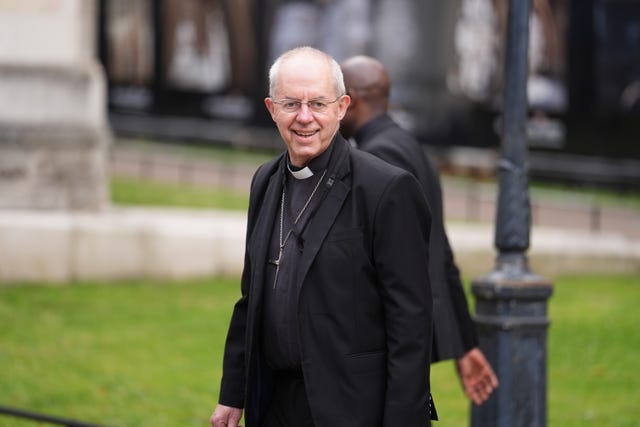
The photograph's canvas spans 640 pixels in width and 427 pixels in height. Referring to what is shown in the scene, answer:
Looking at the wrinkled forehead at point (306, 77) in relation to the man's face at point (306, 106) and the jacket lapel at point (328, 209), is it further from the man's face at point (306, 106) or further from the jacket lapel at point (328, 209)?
the jacket lapel at point (328, 209)

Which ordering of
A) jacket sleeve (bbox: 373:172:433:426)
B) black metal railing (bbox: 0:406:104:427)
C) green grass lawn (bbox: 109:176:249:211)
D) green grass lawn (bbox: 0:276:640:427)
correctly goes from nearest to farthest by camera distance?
jacket sleeve (bbox: 373:172:433:426) → black metal railing (bbox: 0:406:104:427) → green grass lawn (bbox: 0:276:640:427) → green grass lawn (bbox: 109:176:249:211)

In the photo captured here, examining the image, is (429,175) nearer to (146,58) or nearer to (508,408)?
(508,408)

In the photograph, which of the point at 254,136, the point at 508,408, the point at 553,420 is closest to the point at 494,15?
the point at 254,136

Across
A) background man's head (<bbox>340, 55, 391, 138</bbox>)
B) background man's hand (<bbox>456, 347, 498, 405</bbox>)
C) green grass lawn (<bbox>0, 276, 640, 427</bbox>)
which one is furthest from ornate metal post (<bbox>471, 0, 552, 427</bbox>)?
green grass lawn (<bbox>0, 276, 640, 427</bbox>)

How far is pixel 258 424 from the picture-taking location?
13.8 feet

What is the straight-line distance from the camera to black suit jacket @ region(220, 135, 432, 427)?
3.93 metres

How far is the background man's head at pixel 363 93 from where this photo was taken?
5.98 meters

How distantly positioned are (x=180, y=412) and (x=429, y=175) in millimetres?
2975

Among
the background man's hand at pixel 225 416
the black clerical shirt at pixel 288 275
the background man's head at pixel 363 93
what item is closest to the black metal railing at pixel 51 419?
the background man's hand at pixel 225 416

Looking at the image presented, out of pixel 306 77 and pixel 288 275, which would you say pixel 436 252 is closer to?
pixel 288 275

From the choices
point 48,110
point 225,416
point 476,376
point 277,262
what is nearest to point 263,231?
point 277,262

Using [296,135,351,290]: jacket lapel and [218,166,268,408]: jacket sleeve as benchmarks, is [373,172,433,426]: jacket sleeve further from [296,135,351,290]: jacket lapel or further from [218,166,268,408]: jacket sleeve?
[218,166,268,408]: jacket sleeve

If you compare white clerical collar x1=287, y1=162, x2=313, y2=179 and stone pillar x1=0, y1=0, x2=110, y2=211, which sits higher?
white clerical collar x1=287, y1=162, x2=313, y2=179

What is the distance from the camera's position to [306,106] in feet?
13.2
